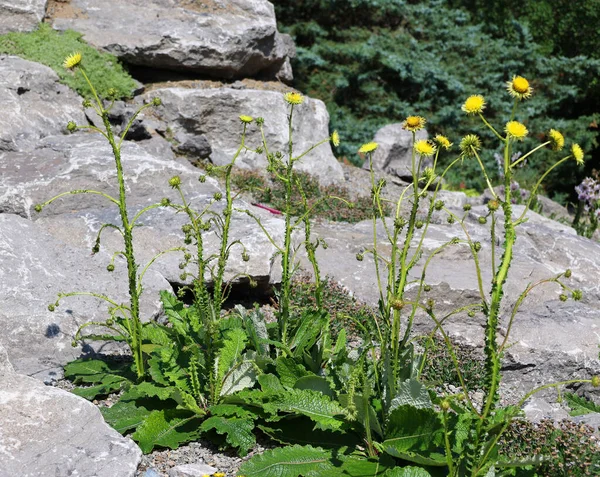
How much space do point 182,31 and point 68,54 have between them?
1.56 m

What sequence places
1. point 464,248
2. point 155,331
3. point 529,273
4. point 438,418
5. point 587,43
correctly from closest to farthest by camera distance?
point 438,418 < point 155,331 < point 529,273 < point 464,248 < point 587,43

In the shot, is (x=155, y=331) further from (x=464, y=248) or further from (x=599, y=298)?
(x=599, y=298)

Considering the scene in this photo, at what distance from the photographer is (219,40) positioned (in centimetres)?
933

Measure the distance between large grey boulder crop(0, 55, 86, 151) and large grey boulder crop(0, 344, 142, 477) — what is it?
401 centimetres

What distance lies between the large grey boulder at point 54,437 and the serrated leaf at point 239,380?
0.70 metres

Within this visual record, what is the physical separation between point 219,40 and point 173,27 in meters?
0.59

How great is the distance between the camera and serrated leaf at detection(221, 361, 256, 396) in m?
3.72

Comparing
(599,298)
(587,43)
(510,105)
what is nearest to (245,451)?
(599,298)

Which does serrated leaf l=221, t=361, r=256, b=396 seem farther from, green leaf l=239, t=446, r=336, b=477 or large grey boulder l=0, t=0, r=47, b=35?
large grey boulder l=0, t=0, r=47, b=35

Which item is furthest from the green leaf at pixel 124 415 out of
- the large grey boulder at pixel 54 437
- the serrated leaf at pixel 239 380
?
the serrated leaf at pixel 239 380

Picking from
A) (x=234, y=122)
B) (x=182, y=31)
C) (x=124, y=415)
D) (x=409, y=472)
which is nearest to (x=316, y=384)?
(x=409, y=472)

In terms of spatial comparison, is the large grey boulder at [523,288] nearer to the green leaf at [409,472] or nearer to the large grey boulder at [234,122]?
the green leaf at [409,472]

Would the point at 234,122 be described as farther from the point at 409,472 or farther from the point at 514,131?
the point at 514,131

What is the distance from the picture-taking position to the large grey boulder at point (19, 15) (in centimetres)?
845
